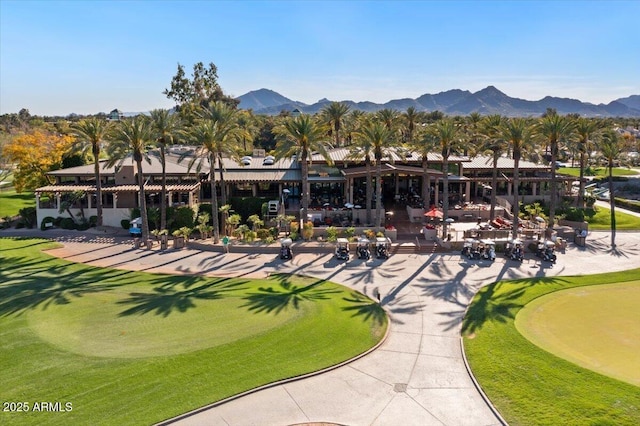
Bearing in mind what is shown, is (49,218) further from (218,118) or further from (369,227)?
(369,227)

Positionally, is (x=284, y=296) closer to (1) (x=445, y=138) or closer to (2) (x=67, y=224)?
(1) (x=445, y=138)

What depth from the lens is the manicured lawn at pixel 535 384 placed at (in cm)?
1473

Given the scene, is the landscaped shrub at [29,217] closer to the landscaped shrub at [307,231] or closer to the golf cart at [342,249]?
the landscaped shrub at [307,231]

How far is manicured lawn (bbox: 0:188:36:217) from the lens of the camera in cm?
5166

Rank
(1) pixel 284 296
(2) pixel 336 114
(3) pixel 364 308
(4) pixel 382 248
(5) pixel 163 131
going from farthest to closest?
(2) pixel 336 114
(5) pixel 163 131
(4) pixel 382 248
(1) pixel 284 296
(3) pixel 364 308

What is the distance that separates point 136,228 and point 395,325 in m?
29.2

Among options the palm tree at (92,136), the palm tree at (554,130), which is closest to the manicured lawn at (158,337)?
the palm tree at (92,136)

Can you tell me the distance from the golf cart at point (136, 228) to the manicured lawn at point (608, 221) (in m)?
46.2

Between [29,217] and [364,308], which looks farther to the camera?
[29,217]

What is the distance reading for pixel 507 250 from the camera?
35906 mm

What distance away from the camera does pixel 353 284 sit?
29.3 meters

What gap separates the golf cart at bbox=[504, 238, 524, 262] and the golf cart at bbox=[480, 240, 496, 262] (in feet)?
3.87

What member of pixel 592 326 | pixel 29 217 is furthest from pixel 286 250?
pixel 29 217

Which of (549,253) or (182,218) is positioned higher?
(182,218)
